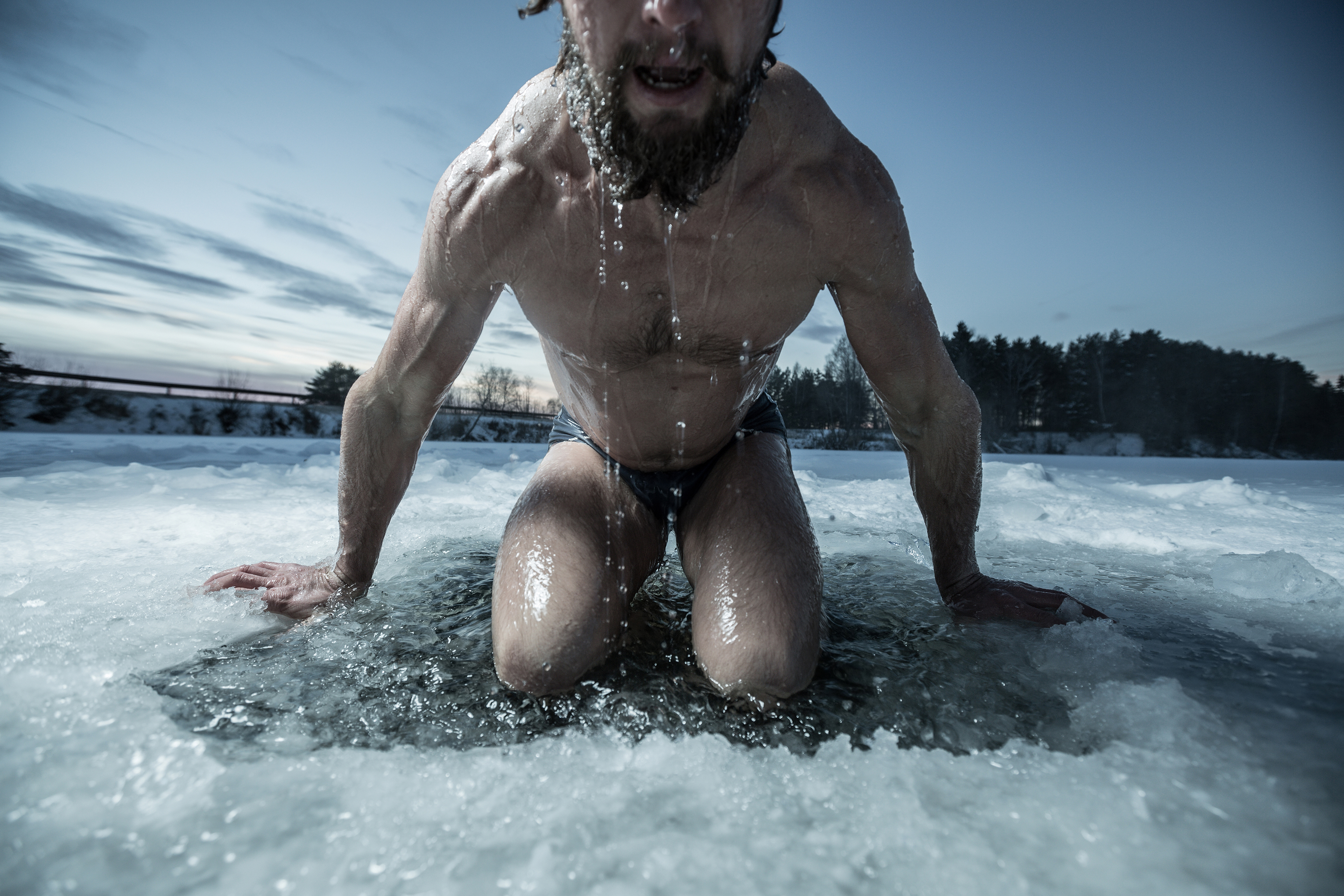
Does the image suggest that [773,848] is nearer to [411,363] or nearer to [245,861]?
[245,861]

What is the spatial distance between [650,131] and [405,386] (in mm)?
1003

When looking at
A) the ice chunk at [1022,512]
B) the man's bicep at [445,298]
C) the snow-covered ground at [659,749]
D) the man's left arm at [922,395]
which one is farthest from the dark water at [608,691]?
the ice chunk at [1022,512]

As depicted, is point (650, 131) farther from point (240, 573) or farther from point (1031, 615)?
point (240, 573)

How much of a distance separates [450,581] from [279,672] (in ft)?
2.93

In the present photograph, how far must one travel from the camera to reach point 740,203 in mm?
1513

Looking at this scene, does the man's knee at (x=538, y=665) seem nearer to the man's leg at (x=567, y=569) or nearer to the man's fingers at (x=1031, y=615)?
the man's leg at (x=567, y=569)

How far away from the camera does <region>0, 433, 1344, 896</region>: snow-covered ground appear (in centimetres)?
76

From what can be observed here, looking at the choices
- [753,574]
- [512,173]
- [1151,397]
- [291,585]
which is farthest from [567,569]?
[1151,397]

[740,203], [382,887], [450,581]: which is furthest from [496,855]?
[450,581]

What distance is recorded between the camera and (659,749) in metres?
1.06

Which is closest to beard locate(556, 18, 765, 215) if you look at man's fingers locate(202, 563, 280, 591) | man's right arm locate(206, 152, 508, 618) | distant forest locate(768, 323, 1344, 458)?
man's right arm locate(206, 152, 508, 618)

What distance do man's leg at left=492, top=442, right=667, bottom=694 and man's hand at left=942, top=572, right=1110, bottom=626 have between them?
1.01m

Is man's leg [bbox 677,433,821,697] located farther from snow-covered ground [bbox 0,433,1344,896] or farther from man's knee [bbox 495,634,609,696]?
man's knee [bbox 495,634,609,696]

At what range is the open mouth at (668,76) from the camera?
1301 mm
